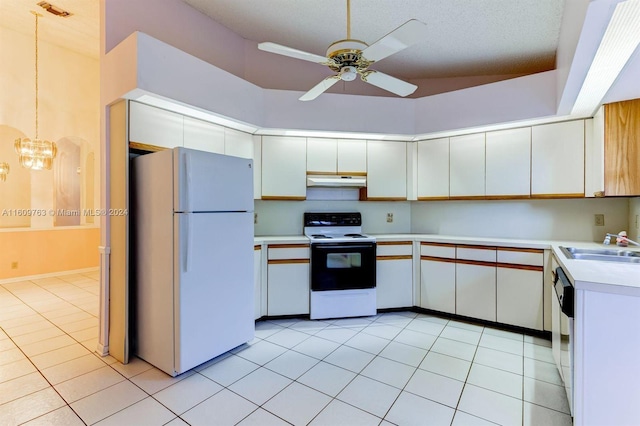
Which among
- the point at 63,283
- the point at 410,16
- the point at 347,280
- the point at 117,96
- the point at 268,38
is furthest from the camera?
the point at 63,283

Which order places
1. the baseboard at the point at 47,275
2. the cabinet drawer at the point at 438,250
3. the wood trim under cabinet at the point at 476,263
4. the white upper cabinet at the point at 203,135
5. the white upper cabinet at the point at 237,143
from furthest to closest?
the baseboard at the point at 47,275, the cabinet drawer at the point at 438,250, the white upper cabinet at the point at 237,143, the wood trim under cabinet at the point at 476,263, the white upper cabinet at the point at 203,135

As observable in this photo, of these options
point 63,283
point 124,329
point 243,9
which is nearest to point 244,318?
point 124,329

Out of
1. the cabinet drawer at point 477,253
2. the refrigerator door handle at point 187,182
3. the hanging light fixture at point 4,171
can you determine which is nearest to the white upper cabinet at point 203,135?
the refrigerator door handle at point 187,182

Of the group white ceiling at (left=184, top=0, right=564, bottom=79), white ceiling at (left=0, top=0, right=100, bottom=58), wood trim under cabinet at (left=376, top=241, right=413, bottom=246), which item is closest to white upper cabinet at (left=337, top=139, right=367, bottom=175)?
wood trim under cabinet at (left=376, top=241, right=413, bottom=246)

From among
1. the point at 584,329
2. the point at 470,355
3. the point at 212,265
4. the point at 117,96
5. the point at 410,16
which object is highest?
the point at 410,16

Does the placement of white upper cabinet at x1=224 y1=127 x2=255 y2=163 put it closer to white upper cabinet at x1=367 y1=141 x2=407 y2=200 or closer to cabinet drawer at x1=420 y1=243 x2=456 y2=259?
white upper cabinet at x1=367 y1=141 x2=407 y2=200

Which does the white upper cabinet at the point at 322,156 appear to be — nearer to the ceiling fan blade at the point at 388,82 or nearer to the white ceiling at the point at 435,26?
the white ceiling at the point at 435,26

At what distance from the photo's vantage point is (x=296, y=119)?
3422mm

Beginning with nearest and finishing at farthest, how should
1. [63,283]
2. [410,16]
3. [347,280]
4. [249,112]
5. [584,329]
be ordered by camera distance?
[584,329], [410,16], [249,112], [347,280], [63,283]

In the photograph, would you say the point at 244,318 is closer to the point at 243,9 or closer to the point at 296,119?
the point at 296,119

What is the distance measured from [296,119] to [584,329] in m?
2.93

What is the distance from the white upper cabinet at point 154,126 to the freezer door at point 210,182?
533mm

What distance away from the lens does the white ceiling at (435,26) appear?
274 cm

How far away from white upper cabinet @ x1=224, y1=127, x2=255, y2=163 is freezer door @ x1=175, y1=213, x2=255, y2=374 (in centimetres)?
96
